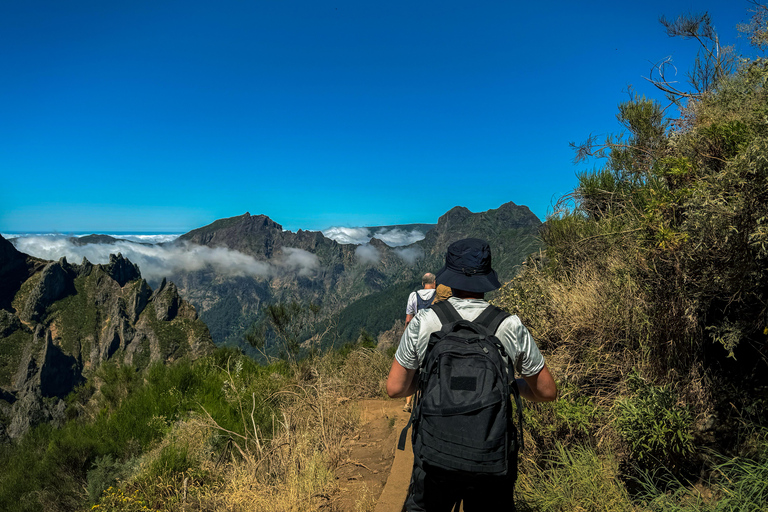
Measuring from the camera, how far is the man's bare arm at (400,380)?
240 cm

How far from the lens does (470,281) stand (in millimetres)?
2453

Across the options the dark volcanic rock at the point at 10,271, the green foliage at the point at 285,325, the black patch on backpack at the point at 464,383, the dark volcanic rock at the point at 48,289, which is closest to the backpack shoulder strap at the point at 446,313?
the black patch on backpack at the point at 464,383

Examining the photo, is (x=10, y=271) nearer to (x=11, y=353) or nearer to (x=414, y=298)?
(x=11, y=353)

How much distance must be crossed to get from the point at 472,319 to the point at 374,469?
3.03 m

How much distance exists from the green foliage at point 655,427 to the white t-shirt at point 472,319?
6.07 ft

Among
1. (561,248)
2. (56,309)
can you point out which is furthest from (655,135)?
(56,309)

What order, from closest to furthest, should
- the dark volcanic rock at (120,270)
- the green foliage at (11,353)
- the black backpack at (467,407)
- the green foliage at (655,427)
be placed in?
the black backpack at (467,407) → the green foliage at (655,427) → the green foliage at (11,353) → the dark volcanic rock at (120,270)

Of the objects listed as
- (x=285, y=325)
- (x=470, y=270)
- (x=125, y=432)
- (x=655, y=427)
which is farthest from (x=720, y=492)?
(x=285, y=325)

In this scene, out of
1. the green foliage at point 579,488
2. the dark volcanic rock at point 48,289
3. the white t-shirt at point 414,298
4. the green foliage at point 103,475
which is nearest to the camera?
the green foliage at point 579,488

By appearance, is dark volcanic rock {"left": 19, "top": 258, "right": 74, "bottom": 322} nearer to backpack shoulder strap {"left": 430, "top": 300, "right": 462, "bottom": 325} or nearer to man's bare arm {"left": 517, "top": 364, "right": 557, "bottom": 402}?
backpack shoulder strap {"left": 430, "top": 300, "right": 462, "bottom": 325}

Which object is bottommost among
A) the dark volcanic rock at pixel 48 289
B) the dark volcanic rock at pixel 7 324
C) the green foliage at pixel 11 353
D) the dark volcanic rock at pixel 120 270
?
the green foliage at pixel 11 353

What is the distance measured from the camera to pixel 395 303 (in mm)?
191250

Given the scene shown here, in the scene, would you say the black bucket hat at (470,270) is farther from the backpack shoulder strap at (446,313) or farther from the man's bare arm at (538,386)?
the man's bare arm at (538,386)

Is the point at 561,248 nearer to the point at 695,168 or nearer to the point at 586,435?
the point at 695,168
